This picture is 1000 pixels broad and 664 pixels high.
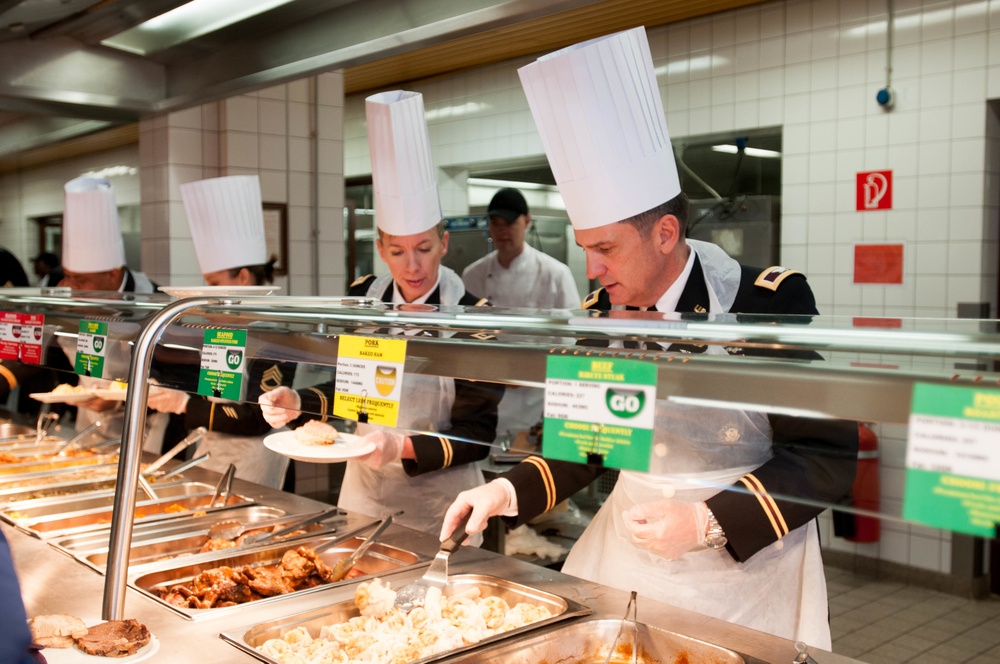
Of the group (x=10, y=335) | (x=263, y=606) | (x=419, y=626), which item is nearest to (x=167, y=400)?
(x=10, y=335)

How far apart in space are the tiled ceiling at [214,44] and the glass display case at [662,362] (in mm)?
1118

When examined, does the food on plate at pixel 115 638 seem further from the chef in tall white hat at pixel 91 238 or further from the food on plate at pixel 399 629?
the chef in tall white hat at pixel 91 238

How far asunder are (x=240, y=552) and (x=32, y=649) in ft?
3.77

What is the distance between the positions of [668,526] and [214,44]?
9.40 feet

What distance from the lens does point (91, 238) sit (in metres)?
4.05

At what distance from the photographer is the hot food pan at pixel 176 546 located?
188 cm

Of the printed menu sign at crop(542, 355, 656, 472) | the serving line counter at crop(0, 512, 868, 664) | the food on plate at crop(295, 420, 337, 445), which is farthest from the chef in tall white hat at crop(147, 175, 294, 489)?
the printed menu sign at crop(542, 355, 656, 472)

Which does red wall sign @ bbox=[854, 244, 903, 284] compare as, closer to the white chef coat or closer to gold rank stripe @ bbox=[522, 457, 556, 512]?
the white chef coat

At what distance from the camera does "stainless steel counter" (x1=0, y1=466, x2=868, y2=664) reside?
4.58ft

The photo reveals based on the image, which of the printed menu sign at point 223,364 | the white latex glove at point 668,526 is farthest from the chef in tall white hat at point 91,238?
the white latex glove at point 668,526

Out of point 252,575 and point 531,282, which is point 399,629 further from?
point 531,282

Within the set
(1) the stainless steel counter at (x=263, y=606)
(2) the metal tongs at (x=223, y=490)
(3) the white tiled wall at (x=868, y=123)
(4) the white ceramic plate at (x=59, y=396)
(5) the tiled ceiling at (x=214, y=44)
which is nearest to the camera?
(1) the stainless steel counter at (x=263, y=606)

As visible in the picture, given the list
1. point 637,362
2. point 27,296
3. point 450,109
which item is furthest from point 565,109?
point 450,109

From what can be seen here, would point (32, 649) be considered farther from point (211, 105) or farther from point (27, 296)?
point (211, 105)
